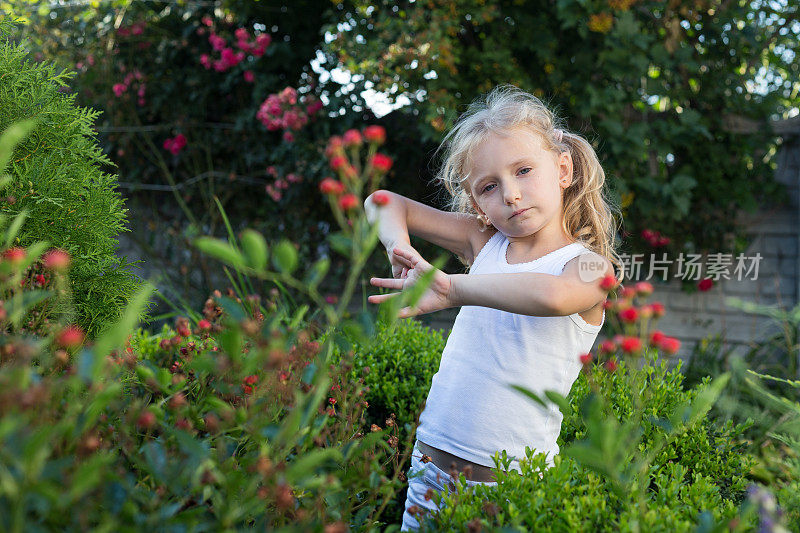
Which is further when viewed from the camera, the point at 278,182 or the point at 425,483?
the point at 278,182

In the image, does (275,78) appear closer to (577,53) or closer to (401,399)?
(577,53)

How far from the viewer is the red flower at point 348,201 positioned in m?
0.70

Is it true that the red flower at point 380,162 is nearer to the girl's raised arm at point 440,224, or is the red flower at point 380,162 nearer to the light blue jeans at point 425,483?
the light blue jeans at point 425,483

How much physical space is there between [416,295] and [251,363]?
191 millimetres

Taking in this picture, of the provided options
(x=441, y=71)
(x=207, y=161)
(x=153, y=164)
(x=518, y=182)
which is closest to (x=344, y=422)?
(x=518, y=182)

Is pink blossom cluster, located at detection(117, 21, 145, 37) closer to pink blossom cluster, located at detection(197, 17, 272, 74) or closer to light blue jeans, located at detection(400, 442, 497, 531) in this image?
pink blossom cluster, located at detection(197, 17, 272, 74)

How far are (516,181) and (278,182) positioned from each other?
2986mm

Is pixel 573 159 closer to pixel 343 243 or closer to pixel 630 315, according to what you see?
pixel 630 315

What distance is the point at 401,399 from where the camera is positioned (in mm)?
2105

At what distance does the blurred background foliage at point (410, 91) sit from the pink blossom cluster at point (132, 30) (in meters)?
0.01

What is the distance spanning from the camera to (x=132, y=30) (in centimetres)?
483

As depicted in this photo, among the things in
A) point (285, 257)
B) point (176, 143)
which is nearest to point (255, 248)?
point (285, 257)

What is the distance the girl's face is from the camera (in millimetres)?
1619

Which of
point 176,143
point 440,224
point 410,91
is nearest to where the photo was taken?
point 440,224
